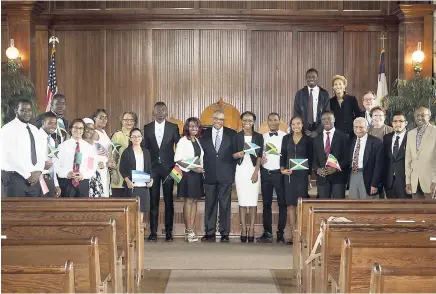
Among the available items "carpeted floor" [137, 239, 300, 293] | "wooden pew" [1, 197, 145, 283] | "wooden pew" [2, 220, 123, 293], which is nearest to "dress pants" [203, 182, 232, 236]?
A: "carpeted floor" [137, 239, 300, 293]

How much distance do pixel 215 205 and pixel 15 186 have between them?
273cm

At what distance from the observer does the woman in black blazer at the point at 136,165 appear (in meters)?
8.73

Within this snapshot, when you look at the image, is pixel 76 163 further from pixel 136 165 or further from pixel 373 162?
pixel 373 162

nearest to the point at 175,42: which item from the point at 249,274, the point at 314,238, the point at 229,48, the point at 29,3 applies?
the point at 229,48

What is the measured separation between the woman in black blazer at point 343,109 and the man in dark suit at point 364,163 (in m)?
1.26

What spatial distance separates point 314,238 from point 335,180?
10.3ft

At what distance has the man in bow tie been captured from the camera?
9.30 m

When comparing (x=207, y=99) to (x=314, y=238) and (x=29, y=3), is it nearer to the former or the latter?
(x=29, y=3)

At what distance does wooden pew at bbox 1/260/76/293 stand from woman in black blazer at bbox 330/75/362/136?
24.3ft

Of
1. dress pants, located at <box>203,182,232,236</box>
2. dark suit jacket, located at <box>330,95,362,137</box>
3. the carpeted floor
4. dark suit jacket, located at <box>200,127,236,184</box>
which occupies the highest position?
dark suit jacket, located at <box>330,95,362,137</box>

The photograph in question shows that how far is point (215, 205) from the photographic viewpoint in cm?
948

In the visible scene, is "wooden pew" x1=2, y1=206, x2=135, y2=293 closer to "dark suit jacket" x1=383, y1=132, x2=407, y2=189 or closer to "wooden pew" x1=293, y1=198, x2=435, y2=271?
"wooden pew" x1=293, y1=198, x2=435, y2=271

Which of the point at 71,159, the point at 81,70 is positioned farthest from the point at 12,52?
the point at 71,159

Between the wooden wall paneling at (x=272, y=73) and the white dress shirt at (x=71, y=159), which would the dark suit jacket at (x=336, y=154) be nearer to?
the white dress shirt at (x=71, y=159)
